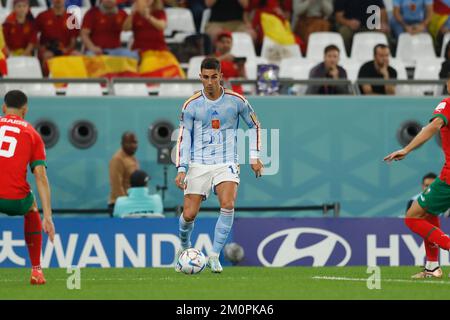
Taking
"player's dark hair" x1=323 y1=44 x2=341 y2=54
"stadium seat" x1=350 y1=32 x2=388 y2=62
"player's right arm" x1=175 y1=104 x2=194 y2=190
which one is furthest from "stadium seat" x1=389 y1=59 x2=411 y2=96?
"player's right arm" x1=175 y1=104 x2=194 y2=190

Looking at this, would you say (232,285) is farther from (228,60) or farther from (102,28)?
(102,28)

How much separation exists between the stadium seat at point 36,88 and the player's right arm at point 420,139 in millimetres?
9038

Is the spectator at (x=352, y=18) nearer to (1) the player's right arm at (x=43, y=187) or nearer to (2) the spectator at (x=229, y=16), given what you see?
(2) the spectator at (x=229, y=16)

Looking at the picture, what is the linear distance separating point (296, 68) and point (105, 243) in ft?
15.9

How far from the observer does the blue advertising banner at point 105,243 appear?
17.6 meters

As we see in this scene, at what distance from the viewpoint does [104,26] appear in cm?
2009

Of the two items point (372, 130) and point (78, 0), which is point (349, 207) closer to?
point (372, 130)

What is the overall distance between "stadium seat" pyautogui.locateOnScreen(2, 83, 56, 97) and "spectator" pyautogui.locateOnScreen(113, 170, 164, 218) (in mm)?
2614

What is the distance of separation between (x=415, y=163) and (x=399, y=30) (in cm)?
289

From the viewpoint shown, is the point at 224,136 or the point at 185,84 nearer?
the point at 224,136

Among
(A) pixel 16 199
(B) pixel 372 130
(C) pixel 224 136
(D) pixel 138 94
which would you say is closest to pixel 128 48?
(D) pixel 138 94

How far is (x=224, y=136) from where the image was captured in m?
13.7

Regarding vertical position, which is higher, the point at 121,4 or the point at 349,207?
the point at 121,4

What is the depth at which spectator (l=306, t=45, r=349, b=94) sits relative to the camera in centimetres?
1978
